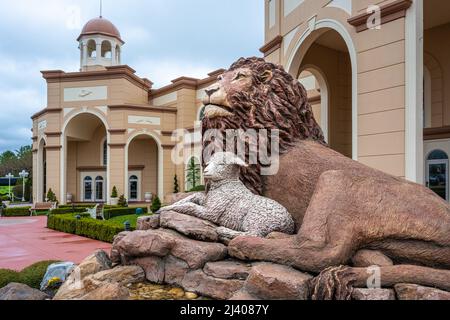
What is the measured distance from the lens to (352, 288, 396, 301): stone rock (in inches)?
83.7

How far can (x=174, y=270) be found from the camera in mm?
2865

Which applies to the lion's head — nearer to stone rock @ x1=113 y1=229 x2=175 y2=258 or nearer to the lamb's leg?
the lamb's leg

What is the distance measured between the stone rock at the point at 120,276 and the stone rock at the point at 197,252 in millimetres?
415

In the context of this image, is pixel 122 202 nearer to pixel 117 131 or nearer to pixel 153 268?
pixel 117 131

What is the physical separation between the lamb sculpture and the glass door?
983 cm

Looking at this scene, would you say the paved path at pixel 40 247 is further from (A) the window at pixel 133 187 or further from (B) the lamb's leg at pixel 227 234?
(A) the window at pixel 133 187

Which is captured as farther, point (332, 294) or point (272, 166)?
point (272, 166)

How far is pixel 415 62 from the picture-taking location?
21.3 feet

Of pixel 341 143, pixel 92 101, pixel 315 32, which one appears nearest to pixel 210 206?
pixel 315 32

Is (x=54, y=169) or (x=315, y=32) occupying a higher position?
(x=315, y=32)

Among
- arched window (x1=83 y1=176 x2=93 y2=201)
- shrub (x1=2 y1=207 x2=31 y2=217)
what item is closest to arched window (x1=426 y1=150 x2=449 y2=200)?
shrub (x1=2 y1=207 x2=31 y2=217)
